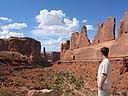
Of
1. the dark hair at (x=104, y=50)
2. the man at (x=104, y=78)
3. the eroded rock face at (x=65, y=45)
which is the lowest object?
the man at (x=104, y=78)

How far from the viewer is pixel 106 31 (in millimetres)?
48281

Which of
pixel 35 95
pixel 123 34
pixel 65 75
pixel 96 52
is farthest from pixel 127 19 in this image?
pixel 35 95

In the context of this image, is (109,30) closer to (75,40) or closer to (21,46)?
(75,40)

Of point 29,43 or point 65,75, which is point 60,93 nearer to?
point 65,75

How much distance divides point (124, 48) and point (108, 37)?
1231 cm

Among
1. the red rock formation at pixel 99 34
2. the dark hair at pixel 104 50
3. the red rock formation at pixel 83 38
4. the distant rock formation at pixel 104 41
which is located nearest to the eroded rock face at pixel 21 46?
the distant rock formation at pixel 104 41

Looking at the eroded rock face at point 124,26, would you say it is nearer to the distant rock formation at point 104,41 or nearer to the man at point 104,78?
the distant rock formation at point 104,41

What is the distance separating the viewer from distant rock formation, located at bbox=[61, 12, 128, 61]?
3597 centimetres

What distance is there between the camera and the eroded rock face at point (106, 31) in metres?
45.6

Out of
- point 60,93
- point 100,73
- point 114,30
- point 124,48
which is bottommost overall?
point 60,93

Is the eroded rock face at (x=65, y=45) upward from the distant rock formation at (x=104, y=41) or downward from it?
upward

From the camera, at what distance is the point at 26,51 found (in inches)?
3981

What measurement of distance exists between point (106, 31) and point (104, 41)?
1565 millimetres

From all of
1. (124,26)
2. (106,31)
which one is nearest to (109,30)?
(106,31)
